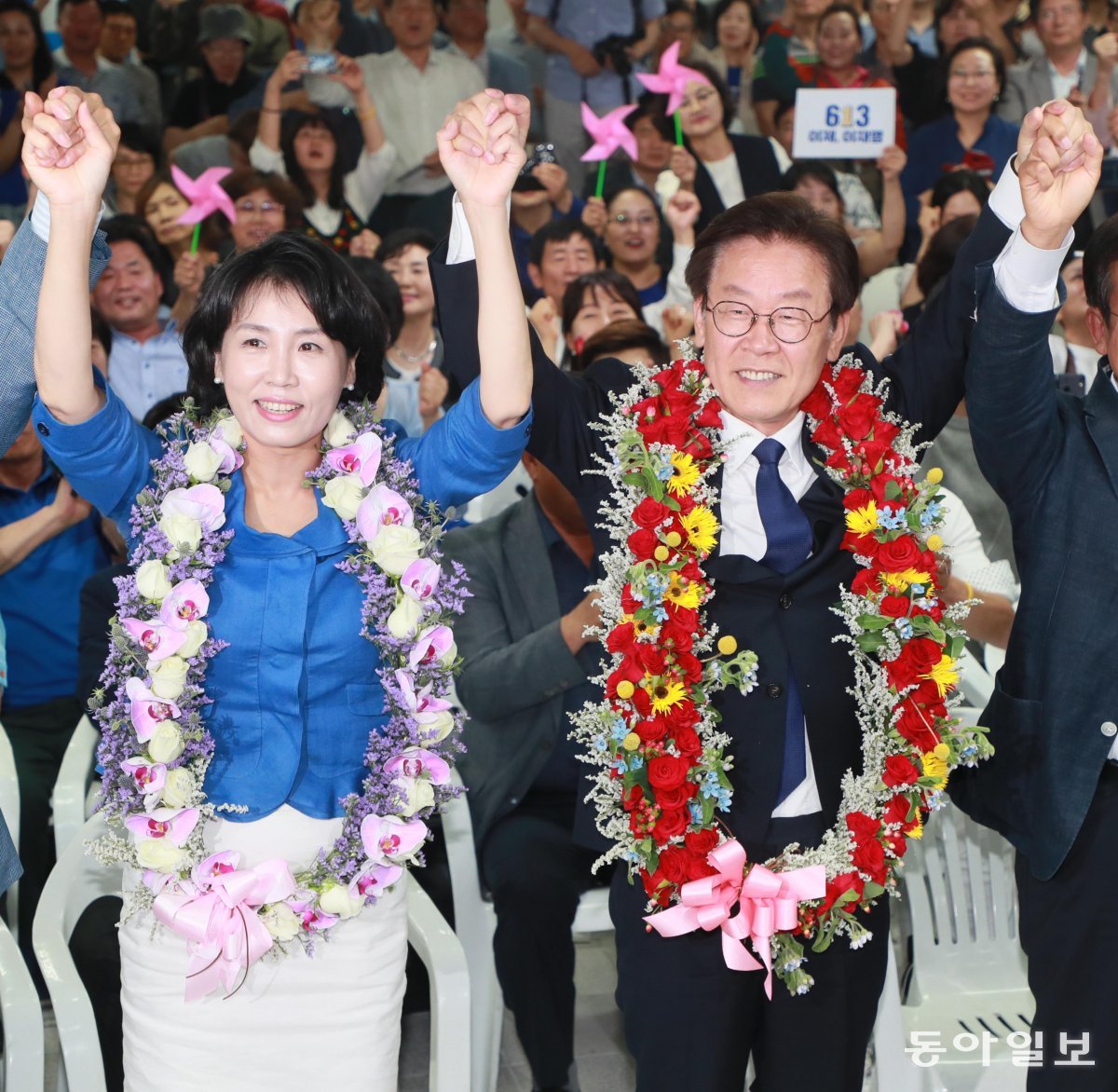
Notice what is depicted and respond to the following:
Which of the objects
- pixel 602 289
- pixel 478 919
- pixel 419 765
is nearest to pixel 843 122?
pixel 602 289

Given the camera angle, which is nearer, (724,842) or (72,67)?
(724,842)

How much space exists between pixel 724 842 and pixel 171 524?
917mm

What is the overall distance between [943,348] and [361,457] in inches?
36.6

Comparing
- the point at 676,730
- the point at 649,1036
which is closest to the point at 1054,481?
the point at 676,730

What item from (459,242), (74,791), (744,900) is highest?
(459,242)

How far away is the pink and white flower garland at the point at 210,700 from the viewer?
217 cm

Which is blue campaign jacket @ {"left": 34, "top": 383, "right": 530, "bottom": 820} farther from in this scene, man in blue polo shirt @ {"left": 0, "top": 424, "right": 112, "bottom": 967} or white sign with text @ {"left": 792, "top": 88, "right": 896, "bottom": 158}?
white sign with text @ {"left": 792, "top": 88, "right": 896, "bottom": 158}

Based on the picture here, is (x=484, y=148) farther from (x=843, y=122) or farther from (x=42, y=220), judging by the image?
(x=843, y=122)

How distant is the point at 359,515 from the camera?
2.23m

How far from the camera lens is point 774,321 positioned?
2297mm

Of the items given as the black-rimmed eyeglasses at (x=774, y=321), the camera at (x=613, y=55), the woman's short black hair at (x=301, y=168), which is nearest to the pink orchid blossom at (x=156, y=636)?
the black-rimmed eyeglasses at (x=774, y=321)

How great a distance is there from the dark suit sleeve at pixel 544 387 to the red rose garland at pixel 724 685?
2.5 inches

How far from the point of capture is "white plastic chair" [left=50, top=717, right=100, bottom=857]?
2.93m

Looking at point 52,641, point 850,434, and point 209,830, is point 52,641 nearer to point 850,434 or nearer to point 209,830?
point 209,830
